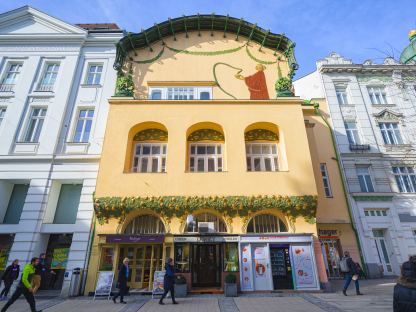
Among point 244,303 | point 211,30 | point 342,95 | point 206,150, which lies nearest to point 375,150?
point 342,95

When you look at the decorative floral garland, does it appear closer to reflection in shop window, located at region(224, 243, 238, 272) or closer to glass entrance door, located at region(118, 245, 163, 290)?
reflection in shop window, located at region(224, 243, 238, 272)

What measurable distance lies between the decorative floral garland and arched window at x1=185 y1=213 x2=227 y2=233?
47 cm

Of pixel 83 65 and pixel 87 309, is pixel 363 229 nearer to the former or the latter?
pixel 87 309

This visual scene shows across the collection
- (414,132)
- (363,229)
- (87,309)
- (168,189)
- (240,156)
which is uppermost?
(414,132)

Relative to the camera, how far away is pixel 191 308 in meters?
8.73

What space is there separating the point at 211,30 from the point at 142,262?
17.3 metres

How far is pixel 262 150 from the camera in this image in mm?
15320

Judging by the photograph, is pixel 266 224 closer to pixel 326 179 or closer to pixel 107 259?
pixel 326 179

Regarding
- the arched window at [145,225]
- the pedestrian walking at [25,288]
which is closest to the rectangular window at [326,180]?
the arched window at [145,225]

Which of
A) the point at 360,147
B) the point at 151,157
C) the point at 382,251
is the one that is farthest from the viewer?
the point at 360,147

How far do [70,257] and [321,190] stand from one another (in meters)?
15.7

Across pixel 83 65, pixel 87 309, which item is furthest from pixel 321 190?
pixel 83 65

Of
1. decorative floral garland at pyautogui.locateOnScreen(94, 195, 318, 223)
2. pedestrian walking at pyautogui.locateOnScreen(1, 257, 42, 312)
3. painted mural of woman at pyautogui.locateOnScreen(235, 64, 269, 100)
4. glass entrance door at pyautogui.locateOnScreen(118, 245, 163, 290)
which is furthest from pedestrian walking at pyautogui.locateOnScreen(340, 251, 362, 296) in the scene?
pedestrian walking at pyautogui.locateOnScreen(1, 257, 42, 312)

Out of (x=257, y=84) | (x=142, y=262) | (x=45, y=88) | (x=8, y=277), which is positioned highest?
(x=257, y=84)
